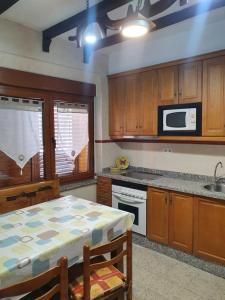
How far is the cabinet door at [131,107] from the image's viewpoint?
326 centimetres

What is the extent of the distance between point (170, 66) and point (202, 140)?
96 cm

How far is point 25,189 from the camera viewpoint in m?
2.35

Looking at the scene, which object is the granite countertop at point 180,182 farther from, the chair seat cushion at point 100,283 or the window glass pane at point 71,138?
the chair seat cushion at point 100,283

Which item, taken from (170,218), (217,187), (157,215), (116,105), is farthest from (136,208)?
(116,105)

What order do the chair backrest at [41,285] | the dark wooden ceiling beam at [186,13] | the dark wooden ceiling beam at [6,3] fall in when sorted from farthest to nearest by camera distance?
the dark wooden ceiling beam at [186,13] → the dark wooden ceiling beam at [6,3] → the chair backrest at [41,285]

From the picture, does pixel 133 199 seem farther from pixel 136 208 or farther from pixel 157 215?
pixel 157 215

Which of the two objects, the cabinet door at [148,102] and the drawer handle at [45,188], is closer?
the drawer handle at [45,188]

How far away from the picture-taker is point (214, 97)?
257cm

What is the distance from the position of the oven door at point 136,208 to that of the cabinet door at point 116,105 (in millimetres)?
938

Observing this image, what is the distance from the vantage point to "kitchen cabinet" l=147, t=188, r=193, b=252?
260cm

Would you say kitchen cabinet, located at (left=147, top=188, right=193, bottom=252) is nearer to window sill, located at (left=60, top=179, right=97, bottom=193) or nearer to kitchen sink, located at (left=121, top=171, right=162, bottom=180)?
kitchen sink, located at (left=121, top=171, right=162, bottom=180)

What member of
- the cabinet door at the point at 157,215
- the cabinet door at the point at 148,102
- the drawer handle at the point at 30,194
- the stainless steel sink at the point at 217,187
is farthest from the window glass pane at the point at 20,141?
the stainless steel sink at the point at 217,187

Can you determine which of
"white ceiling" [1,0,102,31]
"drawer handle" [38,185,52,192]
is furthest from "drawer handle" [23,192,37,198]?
"white ceiling" [1,0,102,31]

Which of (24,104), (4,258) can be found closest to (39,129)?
(24,104)
